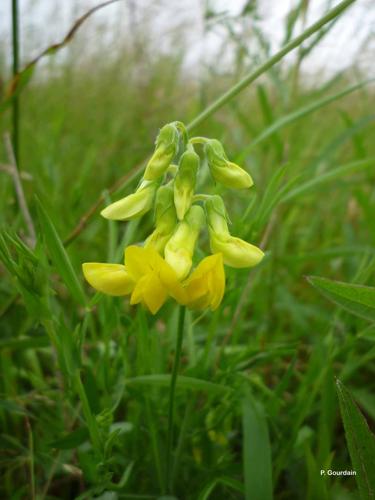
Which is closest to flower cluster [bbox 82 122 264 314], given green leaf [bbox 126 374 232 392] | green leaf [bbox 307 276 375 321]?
green leaf [bbox 307 276 375 321]

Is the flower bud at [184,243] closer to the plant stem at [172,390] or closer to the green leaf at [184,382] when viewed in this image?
the plant stem at [172,390]

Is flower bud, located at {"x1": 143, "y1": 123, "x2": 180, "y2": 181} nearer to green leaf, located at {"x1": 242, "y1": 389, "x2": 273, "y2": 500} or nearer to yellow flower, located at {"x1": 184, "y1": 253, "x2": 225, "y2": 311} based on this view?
yellow flower, located at {"x1": 184, "y1": 253, "x2": 225, "y2": 311}

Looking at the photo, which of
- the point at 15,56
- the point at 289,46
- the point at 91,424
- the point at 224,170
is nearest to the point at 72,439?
the point at 91,424

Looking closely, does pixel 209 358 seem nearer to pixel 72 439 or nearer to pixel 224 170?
pixel 72 439

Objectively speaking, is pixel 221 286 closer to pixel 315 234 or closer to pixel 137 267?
pixel 137 267

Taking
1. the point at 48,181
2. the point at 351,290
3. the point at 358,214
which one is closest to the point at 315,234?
the point at 358,214
